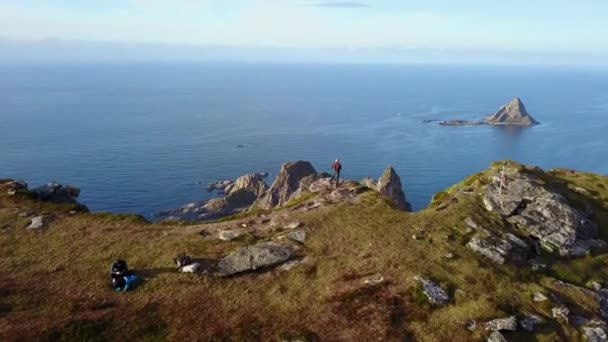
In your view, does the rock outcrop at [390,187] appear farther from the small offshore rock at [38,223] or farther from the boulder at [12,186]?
the small offshore rock at [38,223]

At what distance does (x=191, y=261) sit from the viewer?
3083cm

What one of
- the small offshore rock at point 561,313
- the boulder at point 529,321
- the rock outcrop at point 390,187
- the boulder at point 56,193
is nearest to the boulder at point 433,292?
the boulder at point 529,321

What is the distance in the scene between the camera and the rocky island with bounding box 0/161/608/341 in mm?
25406

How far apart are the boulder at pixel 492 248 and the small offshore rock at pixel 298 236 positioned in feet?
43.9

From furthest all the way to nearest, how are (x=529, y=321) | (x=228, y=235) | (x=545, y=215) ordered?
1. (x=545, y=215)
2. (x=228, y=235)
3. (x=529, y=321)

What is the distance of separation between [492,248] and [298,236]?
15.7m

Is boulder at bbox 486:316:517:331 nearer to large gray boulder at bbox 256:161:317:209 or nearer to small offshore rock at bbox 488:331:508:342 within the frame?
small offshore rock at bbox 488:331:508:342

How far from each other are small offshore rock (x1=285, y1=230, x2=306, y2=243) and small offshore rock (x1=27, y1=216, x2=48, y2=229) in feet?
69.3

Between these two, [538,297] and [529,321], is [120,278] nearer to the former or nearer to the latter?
[529,321]

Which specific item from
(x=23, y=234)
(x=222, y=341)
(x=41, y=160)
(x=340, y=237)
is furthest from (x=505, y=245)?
(x=41, y=160)

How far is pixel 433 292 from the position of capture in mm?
28484

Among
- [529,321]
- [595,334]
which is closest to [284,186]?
[529,321]

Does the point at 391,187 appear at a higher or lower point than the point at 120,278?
lower

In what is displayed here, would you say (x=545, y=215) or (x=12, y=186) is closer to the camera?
(x=545, y=215)
